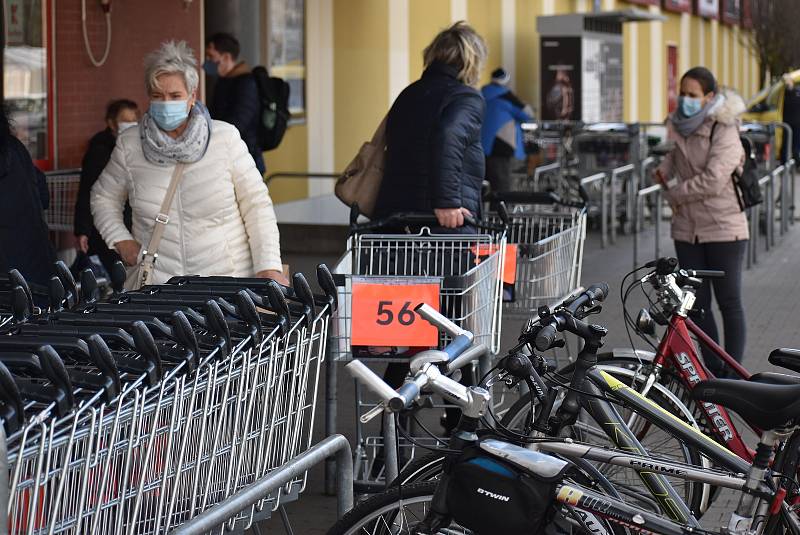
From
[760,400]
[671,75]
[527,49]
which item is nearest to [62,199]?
[760,400]

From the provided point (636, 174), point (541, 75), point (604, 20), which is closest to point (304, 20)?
point (636, 174)

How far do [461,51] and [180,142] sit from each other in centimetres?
169

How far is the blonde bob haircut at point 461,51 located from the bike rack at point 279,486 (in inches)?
126

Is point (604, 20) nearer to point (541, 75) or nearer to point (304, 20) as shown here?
point (541, 75)

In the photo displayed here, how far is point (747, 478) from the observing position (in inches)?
136

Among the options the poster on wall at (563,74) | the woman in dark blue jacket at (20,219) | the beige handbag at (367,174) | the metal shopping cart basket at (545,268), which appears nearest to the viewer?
the woman in dark blue jacket at (20,219)

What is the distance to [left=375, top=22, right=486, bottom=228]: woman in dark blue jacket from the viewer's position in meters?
6.37

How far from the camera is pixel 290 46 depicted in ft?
55.1

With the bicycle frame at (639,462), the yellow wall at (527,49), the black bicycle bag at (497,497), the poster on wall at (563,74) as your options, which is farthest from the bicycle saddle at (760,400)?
the yellow wall at (527,49)

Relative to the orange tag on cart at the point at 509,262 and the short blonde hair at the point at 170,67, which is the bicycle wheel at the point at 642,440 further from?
the short blonde hair at the point at 170,67

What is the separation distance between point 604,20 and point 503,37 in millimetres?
1625

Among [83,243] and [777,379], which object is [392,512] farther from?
[83,243]

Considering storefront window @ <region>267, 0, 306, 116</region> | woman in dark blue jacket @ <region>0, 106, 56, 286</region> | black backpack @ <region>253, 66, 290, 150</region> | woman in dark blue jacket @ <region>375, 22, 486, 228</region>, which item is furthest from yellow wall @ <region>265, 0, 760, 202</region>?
woman in dark blue jacket @ <region>0, 106, 56, 286</region>

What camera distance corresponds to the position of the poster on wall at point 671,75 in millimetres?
33125
